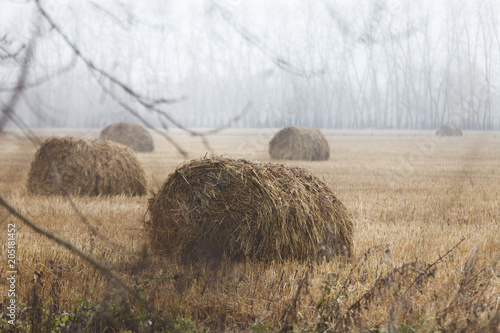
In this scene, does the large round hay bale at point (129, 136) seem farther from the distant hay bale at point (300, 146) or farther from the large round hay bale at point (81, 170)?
the large round hay bale at point (81, 170)

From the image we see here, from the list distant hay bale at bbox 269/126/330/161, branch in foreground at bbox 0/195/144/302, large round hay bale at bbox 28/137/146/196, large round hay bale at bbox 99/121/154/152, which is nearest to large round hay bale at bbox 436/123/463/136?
distant hay bale at bbox 269/126/330/161

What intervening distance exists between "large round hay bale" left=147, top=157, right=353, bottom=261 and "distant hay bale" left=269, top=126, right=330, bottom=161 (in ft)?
40.4

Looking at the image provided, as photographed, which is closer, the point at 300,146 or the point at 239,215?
the point at 239,215

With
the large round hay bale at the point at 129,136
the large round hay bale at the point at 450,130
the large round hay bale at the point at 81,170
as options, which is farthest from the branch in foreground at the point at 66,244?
the large round hay bale at the point at 450,130

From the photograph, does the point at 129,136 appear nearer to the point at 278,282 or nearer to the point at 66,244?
the point at 278,282

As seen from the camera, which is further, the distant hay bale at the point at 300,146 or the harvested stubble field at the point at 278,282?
the distant hay bale at the point at 300,146

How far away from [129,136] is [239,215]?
1685 centimetres

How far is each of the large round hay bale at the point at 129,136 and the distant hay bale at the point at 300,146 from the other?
610 cm

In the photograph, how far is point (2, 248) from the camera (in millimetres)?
4285

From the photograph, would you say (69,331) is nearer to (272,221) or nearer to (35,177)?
(272,221)

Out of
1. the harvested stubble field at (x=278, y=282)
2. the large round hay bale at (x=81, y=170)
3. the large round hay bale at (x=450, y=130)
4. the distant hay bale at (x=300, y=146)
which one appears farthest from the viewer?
the large round hay bale at (x=450, y=130)

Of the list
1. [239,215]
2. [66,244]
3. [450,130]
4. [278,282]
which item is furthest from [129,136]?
[450,130]

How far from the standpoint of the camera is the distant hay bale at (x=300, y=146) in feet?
54.2

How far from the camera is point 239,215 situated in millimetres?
3963
